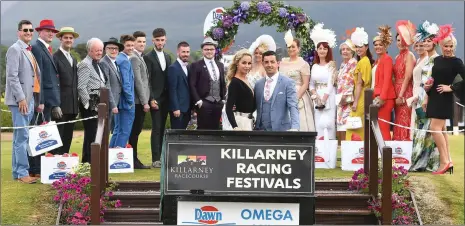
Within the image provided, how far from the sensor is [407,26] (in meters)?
12.6

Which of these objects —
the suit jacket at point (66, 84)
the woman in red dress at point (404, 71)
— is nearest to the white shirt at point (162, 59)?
the suit jacket at point (66, 84)

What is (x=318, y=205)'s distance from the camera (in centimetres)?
1014

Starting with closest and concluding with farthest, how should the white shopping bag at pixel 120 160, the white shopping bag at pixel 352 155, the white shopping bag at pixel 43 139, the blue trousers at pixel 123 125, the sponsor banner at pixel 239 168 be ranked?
Answer: 1. the sponsor banner at pixel 239 168
2. the white shopping bag at pixel 43 139
3. the white shopping bag at pixel 120 160
4. the white shopping bag at pixel 352 155
5. the blue trousers at pixel 123 125

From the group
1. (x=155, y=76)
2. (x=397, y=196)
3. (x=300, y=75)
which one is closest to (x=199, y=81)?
(x=155, y=76)

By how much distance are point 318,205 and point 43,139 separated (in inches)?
138

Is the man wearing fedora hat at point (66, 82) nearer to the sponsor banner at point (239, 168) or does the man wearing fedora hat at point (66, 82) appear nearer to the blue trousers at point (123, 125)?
the blue trousers at point (123, 125)

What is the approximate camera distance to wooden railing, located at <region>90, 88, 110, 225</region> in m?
9.10

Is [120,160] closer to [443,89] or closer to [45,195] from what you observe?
[45,195]

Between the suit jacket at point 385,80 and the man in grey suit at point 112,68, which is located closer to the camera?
the man in grey suit at point 112,68

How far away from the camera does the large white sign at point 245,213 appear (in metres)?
7.87

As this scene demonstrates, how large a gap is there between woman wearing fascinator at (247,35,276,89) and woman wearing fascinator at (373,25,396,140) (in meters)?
1.63

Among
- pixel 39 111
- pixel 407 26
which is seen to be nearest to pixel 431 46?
pixel 407 26

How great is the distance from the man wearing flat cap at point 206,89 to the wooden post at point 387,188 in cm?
375

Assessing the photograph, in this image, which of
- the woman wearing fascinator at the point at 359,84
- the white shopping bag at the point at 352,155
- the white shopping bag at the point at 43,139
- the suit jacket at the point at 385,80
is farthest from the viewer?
the woman wearing fascinator at the point at 359,84
